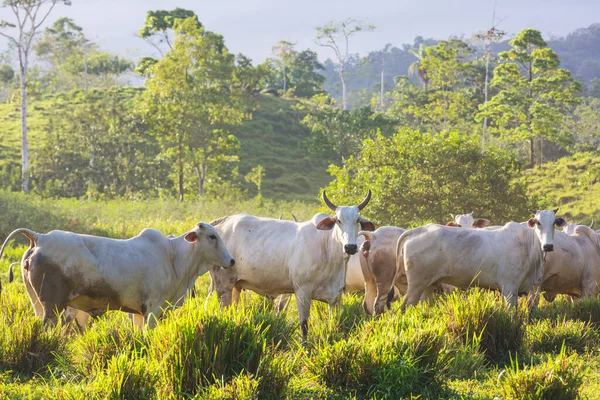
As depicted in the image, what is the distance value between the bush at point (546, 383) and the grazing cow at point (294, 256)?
292cm

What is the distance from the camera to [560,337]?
8.13 m

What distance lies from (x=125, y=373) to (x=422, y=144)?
16.0 metres

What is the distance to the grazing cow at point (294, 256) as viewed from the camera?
8.91 meters

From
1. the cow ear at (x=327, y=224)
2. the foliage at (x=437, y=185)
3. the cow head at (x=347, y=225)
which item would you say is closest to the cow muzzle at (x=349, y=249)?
the cow head at (x=347, y=225)

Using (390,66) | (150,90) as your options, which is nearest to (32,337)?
(150,90)

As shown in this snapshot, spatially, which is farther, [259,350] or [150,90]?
[150,90]

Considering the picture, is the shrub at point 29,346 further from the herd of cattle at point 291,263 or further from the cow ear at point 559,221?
the cow ear at point 559,221

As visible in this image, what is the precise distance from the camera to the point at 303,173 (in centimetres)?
4741

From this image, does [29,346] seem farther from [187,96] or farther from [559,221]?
[187,96]

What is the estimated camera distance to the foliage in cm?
2008

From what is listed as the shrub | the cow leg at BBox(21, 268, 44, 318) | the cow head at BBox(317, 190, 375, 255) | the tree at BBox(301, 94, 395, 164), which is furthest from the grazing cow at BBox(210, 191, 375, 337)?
the tree at BBox(301, 94, 395, 164)

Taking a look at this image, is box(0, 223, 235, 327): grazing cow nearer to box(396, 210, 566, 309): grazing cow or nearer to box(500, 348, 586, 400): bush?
box(396, 210, 566, 309): grazing cow

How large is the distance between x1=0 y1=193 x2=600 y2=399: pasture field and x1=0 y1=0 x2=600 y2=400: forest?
19 millimetres

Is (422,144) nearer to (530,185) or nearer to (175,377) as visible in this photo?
(175,377)
